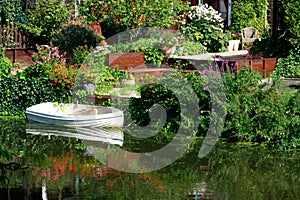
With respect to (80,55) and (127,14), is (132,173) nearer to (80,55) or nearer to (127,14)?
(80,55)

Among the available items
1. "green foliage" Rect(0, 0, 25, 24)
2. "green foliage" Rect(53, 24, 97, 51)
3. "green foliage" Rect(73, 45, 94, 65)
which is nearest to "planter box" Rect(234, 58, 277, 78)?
"green foliage" Rect(73, 45, 94, 65)

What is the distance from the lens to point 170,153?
15672 millimetres

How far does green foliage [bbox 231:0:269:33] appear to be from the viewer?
31.9 m

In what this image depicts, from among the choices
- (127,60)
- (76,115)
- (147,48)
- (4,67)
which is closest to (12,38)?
(4,67)

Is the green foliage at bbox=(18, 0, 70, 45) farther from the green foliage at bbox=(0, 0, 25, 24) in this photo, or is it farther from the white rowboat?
the white rowboat

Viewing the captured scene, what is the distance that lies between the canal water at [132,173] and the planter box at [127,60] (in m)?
5.23

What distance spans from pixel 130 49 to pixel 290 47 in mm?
5054

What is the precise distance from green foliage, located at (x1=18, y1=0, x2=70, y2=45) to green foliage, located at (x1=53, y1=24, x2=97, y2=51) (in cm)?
96

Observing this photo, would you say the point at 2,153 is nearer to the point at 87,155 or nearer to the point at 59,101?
the point at 87,155

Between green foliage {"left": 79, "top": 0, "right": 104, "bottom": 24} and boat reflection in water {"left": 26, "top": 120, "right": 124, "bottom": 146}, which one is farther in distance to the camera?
green foliage {"left": 79, "top": 0, "right": 104, "bottom": 24}

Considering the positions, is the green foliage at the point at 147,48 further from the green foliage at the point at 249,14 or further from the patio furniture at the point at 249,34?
the green foliage at the point at 249,14

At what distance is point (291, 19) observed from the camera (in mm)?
22391

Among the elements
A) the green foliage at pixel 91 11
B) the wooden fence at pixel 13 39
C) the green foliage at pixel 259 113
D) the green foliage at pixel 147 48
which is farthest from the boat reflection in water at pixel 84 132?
the green foliage at pixel 91 11

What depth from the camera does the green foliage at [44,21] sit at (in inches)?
1048
